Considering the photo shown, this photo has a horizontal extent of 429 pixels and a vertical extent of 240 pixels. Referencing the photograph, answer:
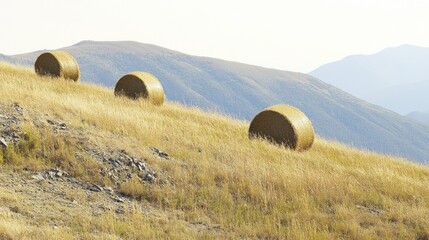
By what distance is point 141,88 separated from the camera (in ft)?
65.3

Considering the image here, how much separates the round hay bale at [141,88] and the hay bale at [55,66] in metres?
2.94

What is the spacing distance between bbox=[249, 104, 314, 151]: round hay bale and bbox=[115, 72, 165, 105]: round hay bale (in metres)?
5.55

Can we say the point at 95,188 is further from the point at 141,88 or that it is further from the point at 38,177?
the point at 141,88

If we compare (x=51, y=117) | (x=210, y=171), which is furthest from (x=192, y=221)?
(x=51, y=117)

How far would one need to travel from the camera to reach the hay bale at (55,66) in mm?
21484

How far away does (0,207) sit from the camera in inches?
297

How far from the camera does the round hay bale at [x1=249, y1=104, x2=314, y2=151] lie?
15211 millimetres

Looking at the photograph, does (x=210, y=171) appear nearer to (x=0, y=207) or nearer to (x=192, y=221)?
(x=192, y=221)

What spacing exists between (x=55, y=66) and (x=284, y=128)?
459 inches

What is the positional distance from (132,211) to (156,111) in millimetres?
9847

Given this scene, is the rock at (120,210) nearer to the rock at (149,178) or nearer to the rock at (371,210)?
the rock at (149,178)

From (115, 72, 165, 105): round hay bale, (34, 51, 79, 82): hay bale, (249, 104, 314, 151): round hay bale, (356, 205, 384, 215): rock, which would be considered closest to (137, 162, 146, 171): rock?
(356, 205, 384, 215): rock

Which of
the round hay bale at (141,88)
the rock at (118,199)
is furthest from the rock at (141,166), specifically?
the round hay bale at (141,88)

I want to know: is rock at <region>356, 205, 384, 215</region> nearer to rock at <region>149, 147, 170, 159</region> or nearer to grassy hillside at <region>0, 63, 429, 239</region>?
grassy hillside at <region>0, 63, 429, 239</region>
